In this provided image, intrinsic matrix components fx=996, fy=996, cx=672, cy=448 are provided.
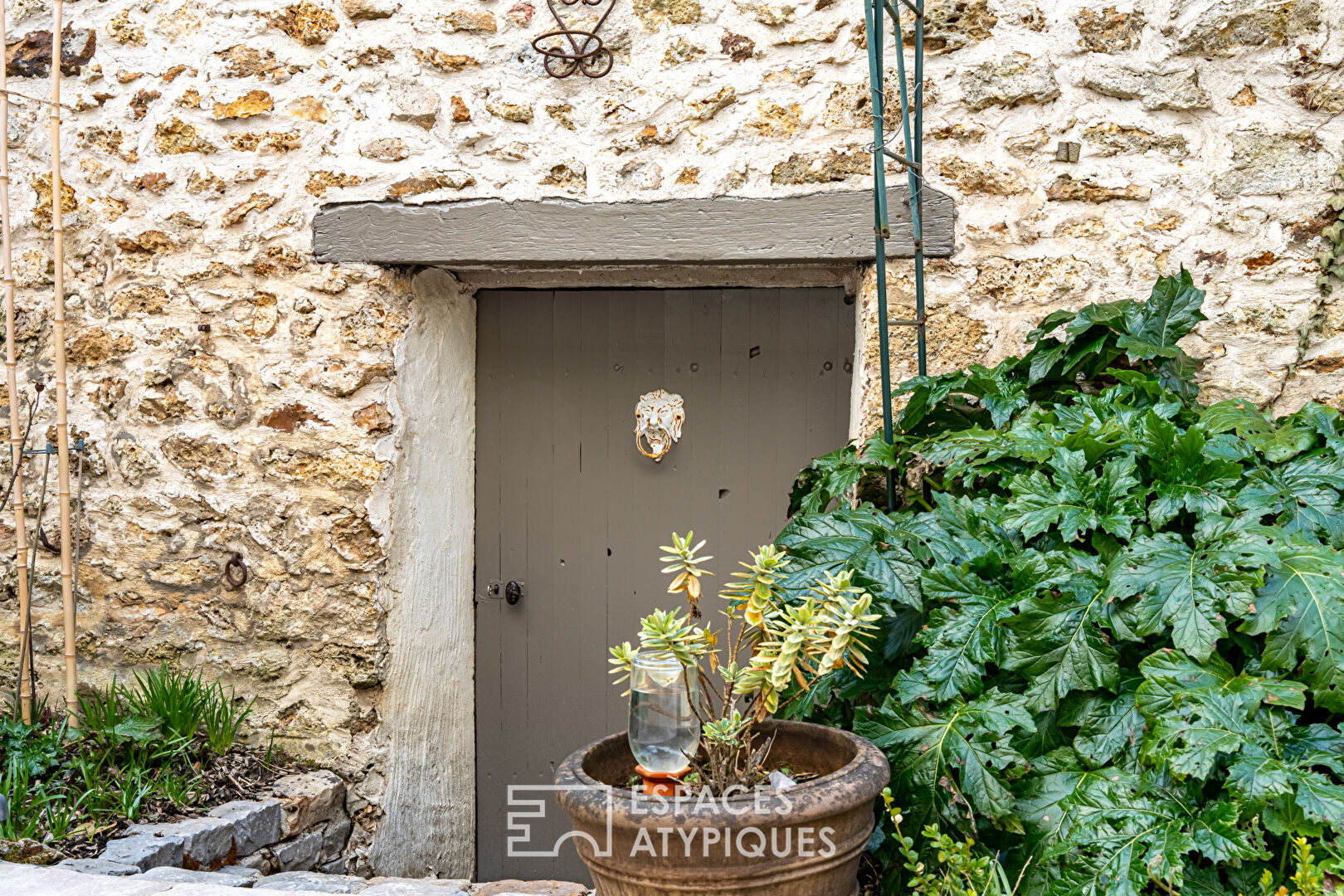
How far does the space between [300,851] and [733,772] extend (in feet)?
5.37

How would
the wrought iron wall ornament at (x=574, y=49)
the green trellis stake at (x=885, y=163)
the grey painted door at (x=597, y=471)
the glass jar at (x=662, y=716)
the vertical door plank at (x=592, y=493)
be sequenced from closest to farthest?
the glass jar at (x=662, y=716) → the green trellis stake at (x=885, y=163) → the wrought iron wall ornament at (x=574, y=49) → the grey painted door at (x=597, y=471) → the vertical door plank at (x=592, y=493)

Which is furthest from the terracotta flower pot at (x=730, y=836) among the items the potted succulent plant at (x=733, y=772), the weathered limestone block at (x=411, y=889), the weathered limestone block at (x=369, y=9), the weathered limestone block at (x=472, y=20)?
the weathered limestone block at (x=369, y=9)

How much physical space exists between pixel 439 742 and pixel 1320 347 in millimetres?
2555

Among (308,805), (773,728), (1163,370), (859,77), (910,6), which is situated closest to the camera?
(773,728)

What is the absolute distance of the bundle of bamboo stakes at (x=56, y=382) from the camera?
2715mm

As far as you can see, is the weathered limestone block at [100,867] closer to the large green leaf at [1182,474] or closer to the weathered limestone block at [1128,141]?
the large green leaf at [1182,474]

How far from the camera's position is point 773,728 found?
175cm

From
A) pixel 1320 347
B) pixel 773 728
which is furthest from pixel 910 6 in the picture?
pixel 773 728

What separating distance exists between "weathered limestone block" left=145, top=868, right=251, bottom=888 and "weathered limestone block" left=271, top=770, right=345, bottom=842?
34 cm

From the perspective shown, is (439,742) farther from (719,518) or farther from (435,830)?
(719,518)

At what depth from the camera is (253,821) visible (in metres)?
2.54

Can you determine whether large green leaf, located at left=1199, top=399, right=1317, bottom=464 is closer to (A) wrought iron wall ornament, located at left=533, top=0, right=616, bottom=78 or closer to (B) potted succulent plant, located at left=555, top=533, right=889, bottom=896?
(B) potted succulent plant, located at left=555, top=533, right=889, bottom=896

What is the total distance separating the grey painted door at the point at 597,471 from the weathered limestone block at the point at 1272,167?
0.98 m

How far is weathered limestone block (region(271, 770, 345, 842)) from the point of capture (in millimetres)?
2658
